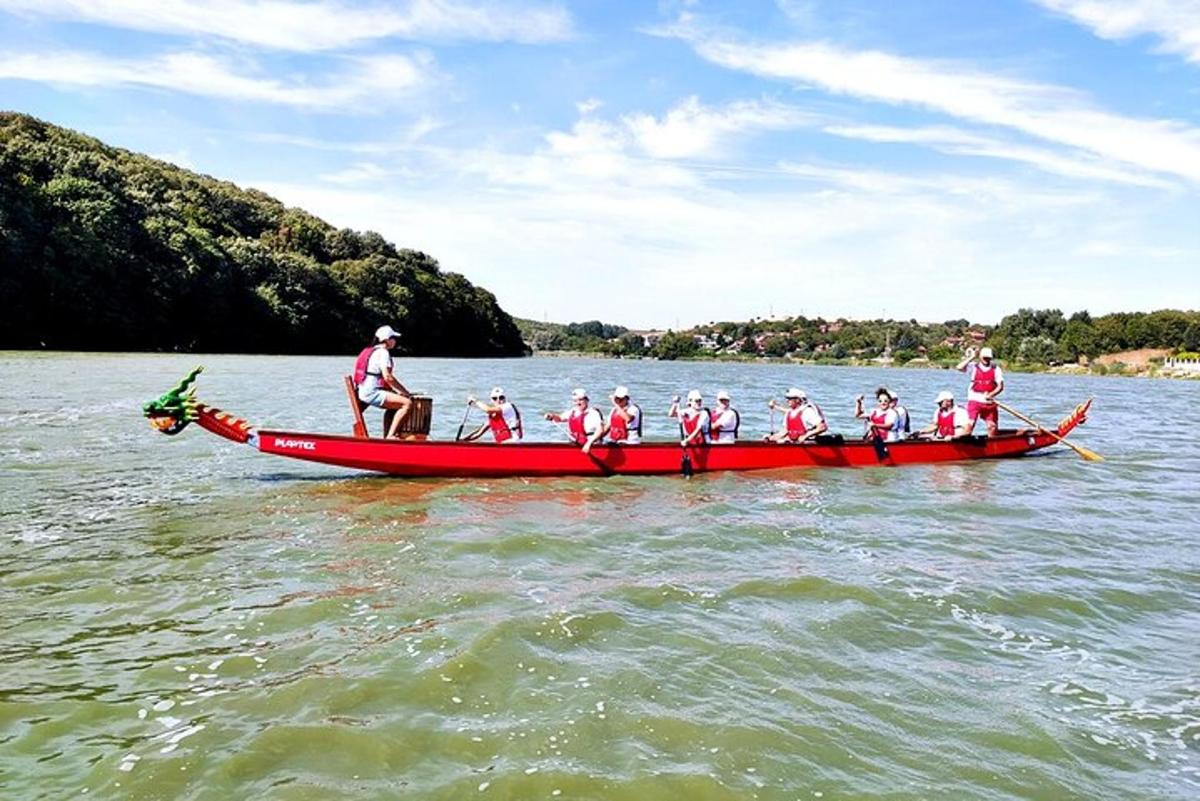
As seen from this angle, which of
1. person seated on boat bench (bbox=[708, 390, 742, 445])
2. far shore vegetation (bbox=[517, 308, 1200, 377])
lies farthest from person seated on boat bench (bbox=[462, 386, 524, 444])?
far shore vegetation (bbox=[517, 308, 1200, 377])

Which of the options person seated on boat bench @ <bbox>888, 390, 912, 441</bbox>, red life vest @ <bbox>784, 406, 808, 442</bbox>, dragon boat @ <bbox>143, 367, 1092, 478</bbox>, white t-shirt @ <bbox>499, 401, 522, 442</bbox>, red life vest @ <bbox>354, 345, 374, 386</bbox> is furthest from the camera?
person seated on boat bench @ <bbox>888, 390, 912, 441</bbox>

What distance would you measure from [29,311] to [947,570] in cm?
5779

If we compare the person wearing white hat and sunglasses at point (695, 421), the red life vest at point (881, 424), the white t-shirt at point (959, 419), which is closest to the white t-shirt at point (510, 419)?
the person wearing white hat and sunglasses at point (695, 421)

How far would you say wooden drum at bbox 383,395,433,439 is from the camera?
604 inches

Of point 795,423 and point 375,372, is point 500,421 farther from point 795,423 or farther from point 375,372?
point 795,423

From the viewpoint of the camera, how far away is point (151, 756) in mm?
5352

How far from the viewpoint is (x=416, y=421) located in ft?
51.0

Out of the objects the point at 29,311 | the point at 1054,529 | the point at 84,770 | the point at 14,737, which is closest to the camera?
the point at 84,770

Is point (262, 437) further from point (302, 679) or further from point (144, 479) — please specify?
point (302, 679)

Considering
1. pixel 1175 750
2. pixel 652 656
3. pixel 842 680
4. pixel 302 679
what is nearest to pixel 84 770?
pixel 302 679

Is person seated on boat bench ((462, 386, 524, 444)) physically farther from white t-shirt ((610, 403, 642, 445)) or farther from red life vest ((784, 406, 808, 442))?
red life vest ((784, 406, 808, 442))

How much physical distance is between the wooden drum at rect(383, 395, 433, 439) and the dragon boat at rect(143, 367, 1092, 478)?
0.27ft

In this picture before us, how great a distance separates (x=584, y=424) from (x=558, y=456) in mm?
849

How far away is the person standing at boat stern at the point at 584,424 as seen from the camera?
52.3ft
